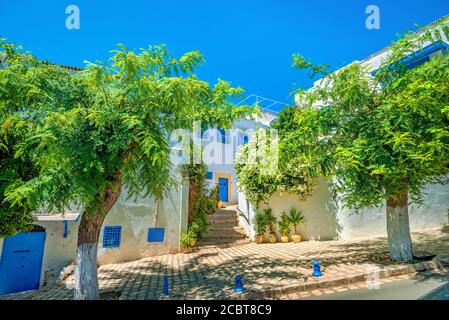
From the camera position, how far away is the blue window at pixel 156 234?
1202 centimetres

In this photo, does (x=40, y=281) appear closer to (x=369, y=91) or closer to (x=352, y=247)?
(x=352, y=247)

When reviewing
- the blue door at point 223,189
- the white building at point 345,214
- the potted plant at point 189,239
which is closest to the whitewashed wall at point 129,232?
the potted plant at point 189,239

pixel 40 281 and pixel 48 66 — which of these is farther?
pixel 40 281

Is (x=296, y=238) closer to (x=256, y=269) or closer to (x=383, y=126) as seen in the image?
(x=256, y=269)

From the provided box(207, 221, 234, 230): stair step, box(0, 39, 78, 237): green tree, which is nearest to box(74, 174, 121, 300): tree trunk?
box(0, 39, 78, 237): green tree

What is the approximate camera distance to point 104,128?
6043mm

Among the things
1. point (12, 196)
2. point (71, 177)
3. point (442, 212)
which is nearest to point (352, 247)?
point (442, 212)

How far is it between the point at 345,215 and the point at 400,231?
4.68 meters

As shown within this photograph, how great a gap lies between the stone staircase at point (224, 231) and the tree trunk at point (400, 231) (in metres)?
7.07

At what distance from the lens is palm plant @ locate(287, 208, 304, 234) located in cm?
1374

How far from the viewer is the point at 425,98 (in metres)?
6.64

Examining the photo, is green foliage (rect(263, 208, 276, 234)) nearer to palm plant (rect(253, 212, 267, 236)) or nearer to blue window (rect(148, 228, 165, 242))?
palm plant (rect(253, 212, 267, 236))

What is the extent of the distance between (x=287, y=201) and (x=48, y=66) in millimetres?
11487
